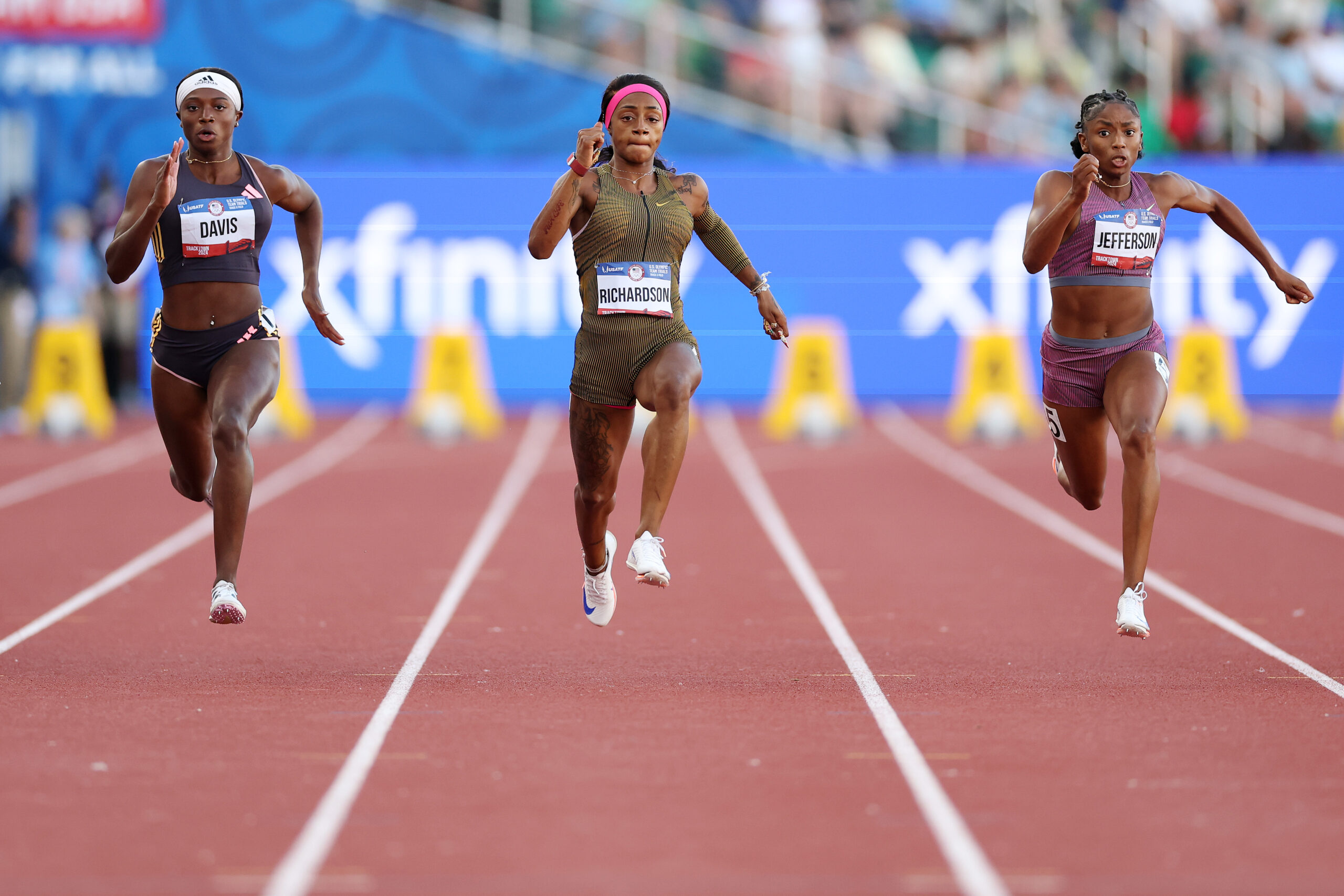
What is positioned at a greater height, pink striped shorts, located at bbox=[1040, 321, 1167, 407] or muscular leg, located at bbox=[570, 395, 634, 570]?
pink striped shorts, located at bbox=[1040, 321, 1167, 407]

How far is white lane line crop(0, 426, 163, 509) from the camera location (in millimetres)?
12781

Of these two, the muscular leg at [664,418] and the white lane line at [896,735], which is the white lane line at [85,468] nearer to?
the white lane line at [896,735]

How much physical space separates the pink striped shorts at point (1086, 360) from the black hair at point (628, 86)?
63.1 inches

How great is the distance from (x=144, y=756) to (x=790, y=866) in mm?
2081

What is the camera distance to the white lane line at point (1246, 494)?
37.1 ft

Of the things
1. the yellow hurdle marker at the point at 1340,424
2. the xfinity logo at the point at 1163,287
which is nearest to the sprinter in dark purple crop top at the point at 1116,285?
the yellow hurdle marker at the point at 1340,424

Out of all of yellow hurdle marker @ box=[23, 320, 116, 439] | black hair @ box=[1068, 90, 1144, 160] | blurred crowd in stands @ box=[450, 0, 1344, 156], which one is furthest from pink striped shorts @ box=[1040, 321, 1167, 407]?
blurred crowd in stands @ box=[450, 0, 1344, 156]

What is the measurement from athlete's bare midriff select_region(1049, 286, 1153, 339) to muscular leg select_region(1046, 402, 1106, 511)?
30 cm

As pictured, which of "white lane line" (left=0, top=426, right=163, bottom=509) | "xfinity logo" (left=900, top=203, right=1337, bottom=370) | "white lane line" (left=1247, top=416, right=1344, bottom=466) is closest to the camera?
"white lane line" (left=0, top=426, right=163, bottom=509)

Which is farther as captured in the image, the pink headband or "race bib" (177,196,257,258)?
"race bib" (177,196,257,258)

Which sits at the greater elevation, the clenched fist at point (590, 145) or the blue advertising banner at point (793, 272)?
the clenched fist at point (590, 145)

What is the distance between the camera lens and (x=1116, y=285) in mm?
6883

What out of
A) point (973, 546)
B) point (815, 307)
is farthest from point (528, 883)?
point (815, 307)

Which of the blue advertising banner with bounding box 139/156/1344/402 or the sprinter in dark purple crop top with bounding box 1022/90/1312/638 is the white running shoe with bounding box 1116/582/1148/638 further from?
the blue advertising banner with bounding box 139/156/1344/402
